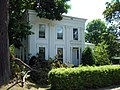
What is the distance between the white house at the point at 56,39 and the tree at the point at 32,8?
143 cm

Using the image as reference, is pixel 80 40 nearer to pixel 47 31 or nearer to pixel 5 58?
pixel 47 31

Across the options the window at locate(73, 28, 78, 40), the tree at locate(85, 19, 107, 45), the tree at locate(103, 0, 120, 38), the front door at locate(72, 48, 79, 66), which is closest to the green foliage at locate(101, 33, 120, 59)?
the tree at locate(103, 0, 120, 38)

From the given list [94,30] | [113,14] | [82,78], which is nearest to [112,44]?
[113,14]

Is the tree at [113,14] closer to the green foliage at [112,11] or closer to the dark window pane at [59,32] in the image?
the green foliage at [112,11]

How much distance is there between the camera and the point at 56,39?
33.2 meters

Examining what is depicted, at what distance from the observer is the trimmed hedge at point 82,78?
1642cm

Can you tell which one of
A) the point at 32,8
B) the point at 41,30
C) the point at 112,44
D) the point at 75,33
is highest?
the point at 32,8

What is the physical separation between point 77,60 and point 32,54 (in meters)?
7.77

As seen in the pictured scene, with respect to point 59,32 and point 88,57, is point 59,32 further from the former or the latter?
point 88,57

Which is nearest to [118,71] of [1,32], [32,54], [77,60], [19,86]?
[19,86]

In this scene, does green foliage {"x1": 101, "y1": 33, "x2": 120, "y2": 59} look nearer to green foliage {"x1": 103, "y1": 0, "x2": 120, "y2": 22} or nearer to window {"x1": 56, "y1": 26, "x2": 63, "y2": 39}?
green foliage {"x1": 103, "y1": 0, "x2": 120, "y2": 22}

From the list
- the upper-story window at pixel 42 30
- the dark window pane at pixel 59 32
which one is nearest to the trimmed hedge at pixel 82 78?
the upper-story window at pixel 42 30

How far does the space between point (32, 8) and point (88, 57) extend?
1016 centimetres

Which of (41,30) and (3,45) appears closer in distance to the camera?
(3,45)
